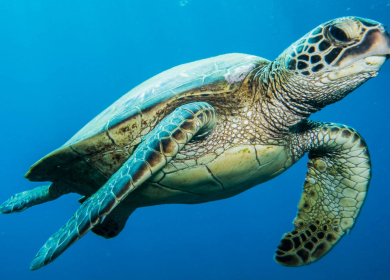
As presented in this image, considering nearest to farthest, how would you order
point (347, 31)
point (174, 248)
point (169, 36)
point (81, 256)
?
point (347, 31) < point (81, 256) < point (174, 248) < point (169, 36)

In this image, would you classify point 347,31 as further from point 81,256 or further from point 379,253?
point 379,253

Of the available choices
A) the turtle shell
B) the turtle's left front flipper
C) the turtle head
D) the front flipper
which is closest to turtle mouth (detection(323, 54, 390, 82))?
the turtle head

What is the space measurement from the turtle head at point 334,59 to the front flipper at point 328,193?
0.76 metres

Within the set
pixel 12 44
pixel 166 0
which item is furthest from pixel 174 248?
pixel 12 44

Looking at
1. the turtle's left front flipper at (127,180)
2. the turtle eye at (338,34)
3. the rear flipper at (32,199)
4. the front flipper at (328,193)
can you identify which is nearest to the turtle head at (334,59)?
the turtle eye at (338,34)

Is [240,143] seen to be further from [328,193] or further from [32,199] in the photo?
[32,199]

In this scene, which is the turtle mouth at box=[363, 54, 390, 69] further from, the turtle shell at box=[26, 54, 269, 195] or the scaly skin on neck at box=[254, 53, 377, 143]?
the turtle shell at box=[26, 54, 269, 195]

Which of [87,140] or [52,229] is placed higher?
[52,229]

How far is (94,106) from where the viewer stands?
50.3 m

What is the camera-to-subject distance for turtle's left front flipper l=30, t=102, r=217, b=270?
5.13ft

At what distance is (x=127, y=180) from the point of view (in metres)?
1.61

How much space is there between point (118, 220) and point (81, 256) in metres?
34.4

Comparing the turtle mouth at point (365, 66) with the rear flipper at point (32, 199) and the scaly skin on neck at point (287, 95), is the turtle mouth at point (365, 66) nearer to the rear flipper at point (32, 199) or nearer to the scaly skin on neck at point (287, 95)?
the scaly skin on neck at point (287, 95)

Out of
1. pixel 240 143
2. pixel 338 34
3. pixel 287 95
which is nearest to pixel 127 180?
pixel 240 143
